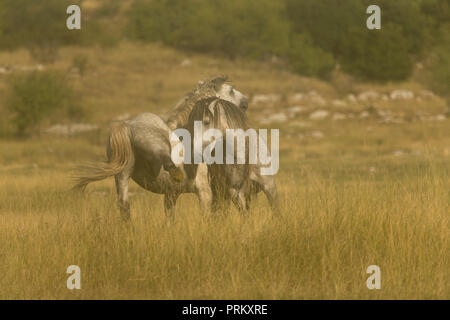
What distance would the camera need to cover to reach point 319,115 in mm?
33188

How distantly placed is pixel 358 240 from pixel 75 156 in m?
17.2

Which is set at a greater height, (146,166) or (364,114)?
(364,114)

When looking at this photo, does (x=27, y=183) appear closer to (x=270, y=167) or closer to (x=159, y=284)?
(x=270, y=167)

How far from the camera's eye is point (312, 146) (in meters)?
25.1

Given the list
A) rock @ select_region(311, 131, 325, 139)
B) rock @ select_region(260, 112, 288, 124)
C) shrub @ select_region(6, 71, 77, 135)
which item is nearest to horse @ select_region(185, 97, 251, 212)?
rock @ select_region(311, 131, 325, 139)

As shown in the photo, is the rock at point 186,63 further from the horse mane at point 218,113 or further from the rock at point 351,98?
the horse mane at point 218,113

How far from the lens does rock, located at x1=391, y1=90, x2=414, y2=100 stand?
3991 cm

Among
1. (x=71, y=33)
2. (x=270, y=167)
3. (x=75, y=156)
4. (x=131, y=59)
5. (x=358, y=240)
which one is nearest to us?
(x=358, y=240)

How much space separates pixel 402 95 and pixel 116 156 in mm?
34605

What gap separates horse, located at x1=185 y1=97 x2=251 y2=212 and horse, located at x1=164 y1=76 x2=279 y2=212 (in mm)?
119

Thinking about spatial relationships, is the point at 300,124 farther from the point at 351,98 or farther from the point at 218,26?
the point at 218,26

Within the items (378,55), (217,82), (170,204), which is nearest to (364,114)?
(378,55)

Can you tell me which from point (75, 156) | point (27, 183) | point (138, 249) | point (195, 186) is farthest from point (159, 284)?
point (75, 156)

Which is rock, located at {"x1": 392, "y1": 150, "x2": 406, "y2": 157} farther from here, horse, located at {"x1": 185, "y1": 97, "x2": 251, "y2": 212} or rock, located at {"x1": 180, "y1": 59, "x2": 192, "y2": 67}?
rock, located at {"x1": 180, "y1": 59, "x2": 192, "y2": 67}
